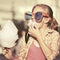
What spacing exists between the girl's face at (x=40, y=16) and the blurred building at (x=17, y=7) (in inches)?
3.0

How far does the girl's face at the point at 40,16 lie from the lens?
1905 mm

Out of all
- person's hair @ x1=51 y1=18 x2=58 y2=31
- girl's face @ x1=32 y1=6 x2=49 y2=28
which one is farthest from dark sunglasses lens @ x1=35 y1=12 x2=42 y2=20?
person's hair @ x1=51 y1=18 x2=58 y2=31

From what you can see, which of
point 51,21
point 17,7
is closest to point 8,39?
point 17,7

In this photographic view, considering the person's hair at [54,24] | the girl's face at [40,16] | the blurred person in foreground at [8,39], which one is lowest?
the blurred person in foreground at [8,39]

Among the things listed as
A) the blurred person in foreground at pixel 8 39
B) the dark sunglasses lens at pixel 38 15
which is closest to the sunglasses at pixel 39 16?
the dark sunglasses lens at pixel 38 15

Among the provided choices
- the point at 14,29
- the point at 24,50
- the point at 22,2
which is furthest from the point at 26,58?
the point at 22,2

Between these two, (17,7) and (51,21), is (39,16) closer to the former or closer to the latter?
(51,21)

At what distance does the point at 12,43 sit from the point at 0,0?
400 millimetres

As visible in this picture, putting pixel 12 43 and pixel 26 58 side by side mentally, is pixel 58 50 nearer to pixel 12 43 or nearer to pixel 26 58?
pixel 26 58

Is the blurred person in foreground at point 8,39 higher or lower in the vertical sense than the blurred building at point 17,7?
lower

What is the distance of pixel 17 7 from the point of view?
6.56 feet

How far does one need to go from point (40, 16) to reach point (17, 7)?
0.78 feet

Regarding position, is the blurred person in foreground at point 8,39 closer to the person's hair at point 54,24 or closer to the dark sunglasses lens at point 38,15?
the dark sunglasses lens at point 38,15

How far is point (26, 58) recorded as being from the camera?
191 centimetres
